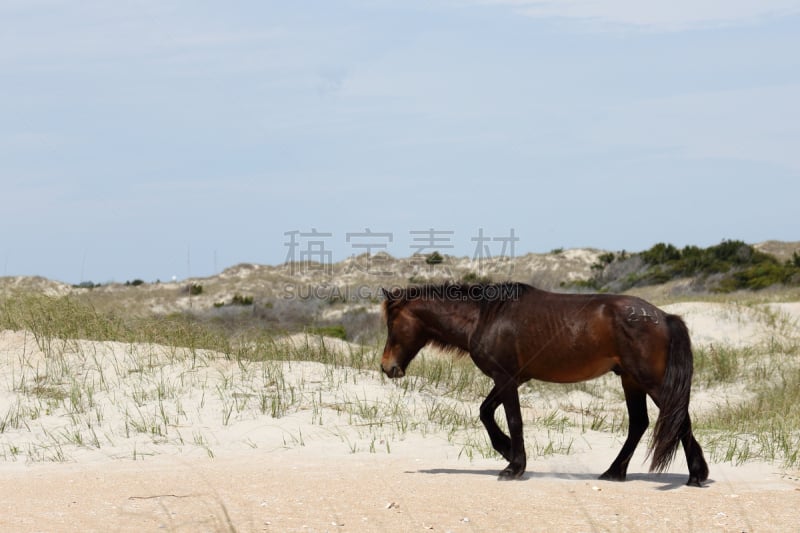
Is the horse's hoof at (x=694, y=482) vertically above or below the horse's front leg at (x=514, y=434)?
below

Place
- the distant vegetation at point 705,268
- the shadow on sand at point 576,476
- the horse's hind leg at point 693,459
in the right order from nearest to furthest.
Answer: the horse's hind leg at point 693,459
the shadow on sand at point 576,476
the distant vegetation at point 705,268

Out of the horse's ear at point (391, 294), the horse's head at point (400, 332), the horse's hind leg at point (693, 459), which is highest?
the horse's ear at point (391, 294)

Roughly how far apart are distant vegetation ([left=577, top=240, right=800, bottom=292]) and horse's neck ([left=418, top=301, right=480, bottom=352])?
2953cm

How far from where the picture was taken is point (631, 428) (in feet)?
26.2

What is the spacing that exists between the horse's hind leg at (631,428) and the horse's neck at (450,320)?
1.43 metres

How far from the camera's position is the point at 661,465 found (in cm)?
747

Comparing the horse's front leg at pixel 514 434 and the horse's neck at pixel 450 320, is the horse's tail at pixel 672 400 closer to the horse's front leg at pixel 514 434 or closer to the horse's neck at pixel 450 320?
the horse's front leg at pixel 514 434

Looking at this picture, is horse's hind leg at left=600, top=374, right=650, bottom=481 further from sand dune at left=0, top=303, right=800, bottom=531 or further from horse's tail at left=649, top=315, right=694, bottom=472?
horse's tail at left=649, top=315, right=694, bottom=472

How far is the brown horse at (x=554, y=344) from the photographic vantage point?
7453mm

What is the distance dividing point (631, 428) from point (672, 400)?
0.71 m

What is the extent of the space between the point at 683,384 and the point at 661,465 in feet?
2.29

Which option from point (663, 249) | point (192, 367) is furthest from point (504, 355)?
point (663, 249)

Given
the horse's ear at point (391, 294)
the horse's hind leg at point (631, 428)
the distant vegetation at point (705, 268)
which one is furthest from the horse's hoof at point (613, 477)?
the distant vegetation at point (705, 268)

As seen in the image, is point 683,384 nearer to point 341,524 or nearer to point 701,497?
point 701,497
